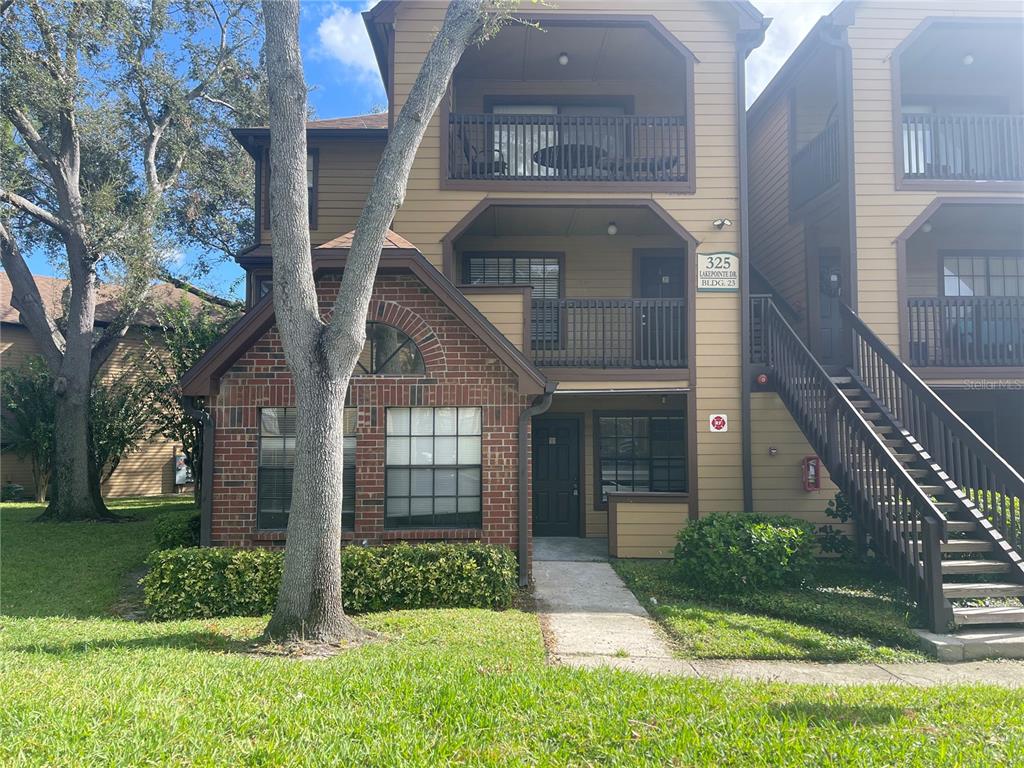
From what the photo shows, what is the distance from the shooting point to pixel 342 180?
12594mm

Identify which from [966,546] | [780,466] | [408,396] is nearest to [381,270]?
[408,396]

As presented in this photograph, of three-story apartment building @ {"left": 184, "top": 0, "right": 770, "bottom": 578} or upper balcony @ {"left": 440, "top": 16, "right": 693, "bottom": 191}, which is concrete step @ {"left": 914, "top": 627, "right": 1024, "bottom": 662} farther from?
upper balcony @ {"left": 440, "top": 16, "right": 693, "bottom": 191}

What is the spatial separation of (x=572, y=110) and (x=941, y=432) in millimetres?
8699

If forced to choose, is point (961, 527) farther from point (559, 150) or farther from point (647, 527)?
point (559, 150)

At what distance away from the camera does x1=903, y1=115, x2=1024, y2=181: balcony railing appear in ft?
37.7

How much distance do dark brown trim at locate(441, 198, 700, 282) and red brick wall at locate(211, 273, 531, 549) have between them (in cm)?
249

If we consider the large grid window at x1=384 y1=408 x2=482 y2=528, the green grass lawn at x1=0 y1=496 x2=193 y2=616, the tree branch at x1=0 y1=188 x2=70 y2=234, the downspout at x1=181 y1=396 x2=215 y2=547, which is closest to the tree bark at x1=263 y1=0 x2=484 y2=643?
the large grid window at x1=384 y1=408 x2=482 y2=528

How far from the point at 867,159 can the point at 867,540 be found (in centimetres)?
630

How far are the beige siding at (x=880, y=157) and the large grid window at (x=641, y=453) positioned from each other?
3.99 m

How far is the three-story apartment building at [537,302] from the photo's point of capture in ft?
28.7

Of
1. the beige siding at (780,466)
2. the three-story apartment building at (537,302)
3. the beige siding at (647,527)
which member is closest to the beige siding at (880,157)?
the three-story apartment building at (537,302)

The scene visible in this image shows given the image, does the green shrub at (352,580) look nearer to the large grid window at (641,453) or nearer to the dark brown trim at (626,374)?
the dark brown trim at (626,374)

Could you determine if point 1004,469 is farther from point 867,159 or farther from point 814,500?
point 867,159

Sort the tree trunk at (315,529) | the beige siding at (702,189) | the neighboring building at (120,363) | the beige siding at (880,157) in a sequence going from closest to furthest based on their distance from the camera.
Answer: the tree trunk at (315,529) < the beige siding at (702,189) < the beige siding at (880,157) < the neighboring building at (120,363)
